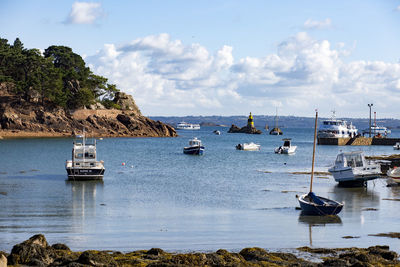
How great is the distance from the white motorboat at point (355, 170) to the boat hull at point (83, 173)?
22.3 meters

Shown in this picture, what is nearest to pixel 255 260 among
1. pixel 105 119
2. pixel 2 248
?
pixel 2 248

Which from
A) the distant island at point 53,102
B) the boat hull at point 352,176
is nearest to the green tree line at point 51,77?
the distant island at point 53,102

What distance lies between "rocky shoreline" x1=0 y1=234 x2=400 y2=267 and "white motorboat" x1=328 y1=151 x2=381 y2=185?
85.3ft

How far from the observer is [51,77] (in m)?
146

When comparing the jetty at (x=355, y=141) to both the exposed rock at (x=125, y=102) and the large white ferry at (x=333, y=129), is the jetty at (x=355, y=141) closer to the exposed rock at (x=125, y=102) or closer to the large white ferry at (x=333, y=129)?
the large white ferry at (x=333, y=129)

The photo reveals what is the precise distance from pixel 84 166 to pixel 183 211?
18.3 m

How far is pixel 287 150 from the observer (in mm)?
100625

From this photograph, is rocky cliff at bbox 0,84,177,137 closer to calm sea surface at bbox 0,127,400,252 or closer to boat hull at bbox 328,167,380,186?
calm sea surface at bbox 0,127,400,252

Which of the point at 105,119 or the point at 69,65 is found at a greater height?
the point at 69,65

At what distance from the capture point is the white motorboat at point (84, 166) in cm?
5053

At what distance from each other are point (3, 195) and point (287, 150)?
67.2 m

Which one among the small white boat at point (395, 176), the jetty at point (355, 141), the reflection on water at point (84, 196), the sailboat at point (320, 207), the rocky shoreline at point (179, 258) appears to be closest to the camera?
the rocky shoreline at point (179, 258)

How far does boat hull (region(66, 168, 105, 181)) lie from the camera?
50469 millimetres

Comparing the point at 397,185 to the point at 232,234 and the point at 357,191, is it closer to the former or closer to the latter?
the point at 357,191
